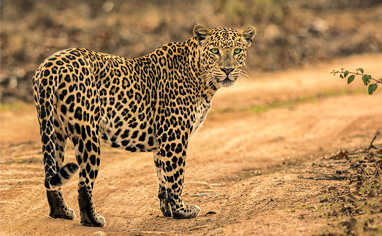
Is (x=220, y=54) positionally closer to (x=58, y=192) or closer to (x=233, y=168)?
(x=58, y=192)

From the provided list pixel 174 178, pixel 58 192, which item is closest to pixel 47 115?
pixel 58 192

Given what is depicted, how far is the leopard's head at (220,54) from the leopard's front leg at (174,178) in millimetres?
1025

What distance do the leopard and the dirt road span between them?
16.1 inches

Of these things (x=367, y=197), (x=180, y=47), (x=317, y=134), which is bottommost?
(x=317, y=134)

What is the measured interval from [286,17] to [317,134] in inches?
429

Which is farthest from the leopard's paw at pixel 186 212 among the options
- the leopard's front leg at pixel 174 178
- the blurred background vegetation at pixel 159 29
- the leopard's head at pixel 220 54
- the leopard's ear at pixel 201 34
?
the blurred background vegetation at pixel 159 29

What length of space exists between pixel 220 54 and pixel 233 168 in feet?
10.6

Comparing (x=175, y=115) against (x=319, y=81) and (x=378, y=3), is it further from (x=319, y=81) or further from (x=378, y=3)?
(x=378, y=3)

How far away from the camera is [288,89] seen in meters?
17.2

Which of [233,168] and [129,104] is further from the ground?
[129,104]

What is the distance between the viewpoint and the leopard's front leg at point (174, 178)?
23.4ft

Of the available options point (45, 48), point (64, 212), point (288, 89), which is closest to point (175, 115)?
point (64, 212)

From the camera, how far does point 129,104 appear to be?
685 centimetres

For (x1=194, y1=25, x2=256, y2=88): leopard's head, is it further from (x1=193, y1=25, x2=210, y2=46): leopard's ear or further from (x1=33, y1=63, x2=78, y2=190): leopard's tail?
(x1=33, y1=63, x2=78, y2=190): leopard's tail
